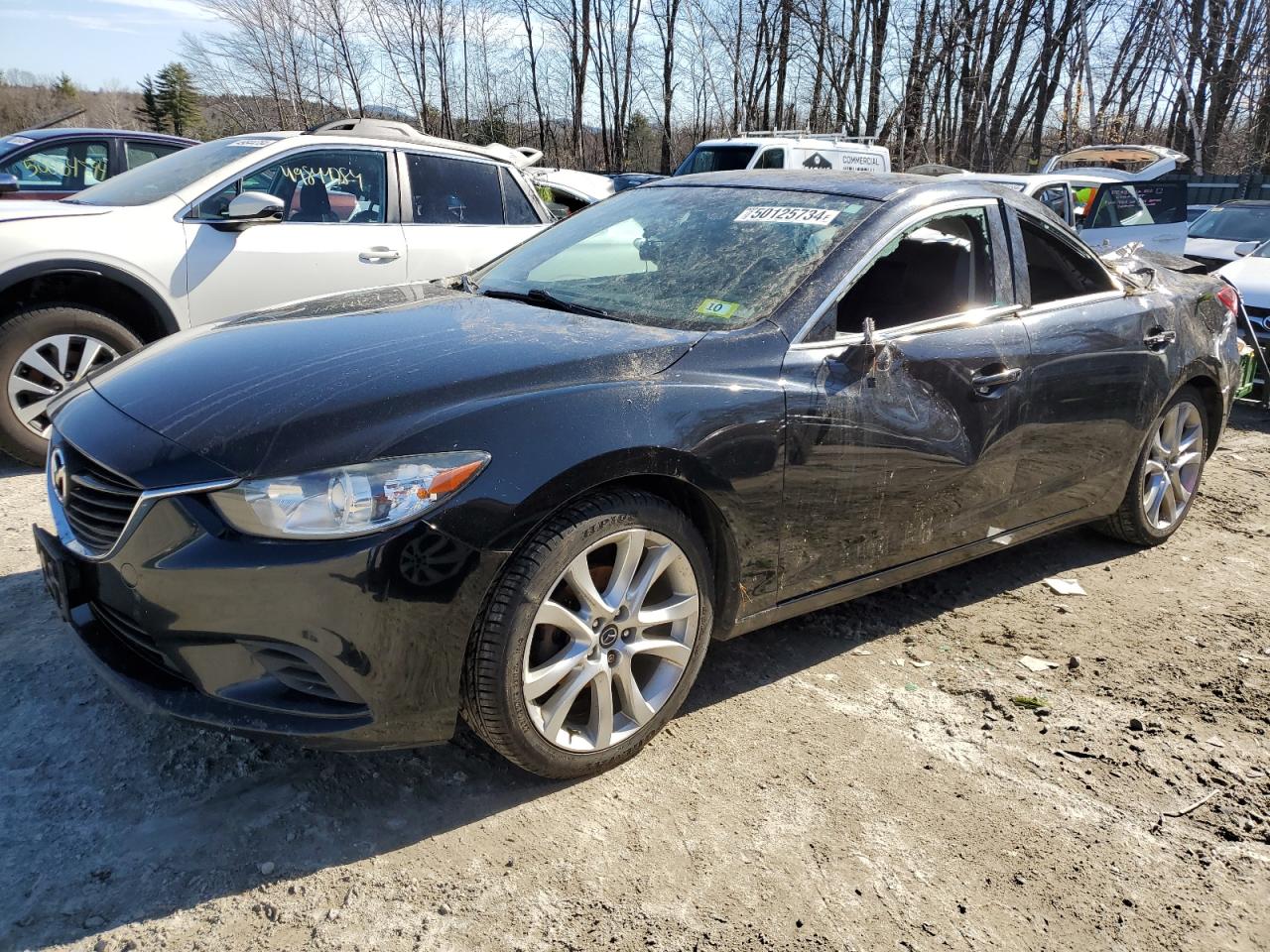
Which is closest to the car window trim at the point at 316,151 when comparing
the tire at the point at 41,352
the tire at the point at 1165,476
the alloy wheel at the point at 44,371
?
the tire at the point at 41,352

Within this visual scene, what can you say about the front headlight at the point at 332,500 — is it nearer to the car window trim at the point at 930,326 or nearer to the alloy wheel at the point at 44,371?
the car window trim at the point at 930,326

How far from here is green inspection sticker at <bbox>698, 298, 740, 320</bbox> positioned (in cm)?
300

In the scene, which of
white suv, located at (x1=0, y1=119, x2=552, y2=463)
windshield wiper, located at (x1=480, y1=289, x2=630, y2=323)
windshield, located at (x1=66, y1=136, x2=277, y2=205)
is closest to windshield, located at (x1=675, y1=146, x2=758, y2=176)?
white suv, located at (x1=0, y1=119, x2=552, y2=463)

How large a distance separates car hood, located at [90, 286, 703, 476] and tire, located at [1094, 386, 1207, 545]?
106 inches

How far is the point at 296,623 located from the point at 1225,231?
13.0 meters

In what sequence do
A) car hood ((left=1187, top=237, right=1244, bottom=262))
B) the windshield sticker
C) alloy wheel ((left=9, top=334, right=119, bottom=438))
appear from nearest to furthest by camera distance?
1. the windshield sticker
2. alloy wheel ((left=9, top=334, right=119, bottom=438))
3. car hood ((left=1187, top=237, right=1244, bottom=262))

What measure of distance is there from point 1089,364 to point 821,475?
1573 millimetres

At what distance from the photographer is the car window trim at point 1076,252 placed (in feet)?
12.2

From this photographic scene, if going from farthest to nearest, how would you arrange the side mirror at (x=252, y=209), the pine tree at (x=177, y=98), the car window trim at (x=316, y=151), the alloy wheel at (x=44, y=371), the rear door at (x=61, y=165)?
the pine tree at (x=177, y=98)
the rear door at (x=61, y=165)
the car window trim at (x=316, y=151)
the side mirror at (x=252, y=209)
the alloy wheel at (x=44, y=371)

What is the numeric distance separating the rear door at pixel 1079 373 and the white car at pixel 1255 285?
4.06 meters

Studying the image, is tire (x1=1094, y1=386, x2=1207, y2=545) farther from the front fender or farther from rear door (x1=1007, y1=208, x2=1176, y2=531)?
the front fender

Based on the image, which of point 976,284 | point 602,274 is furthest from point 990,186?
point 602,274

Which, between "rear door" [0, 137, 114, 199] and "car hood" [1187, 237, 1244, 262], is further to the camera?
"car hood" [1187, 237, 1244, 262]

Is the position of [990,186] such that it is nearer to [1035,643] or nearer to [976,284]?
[976,284]
